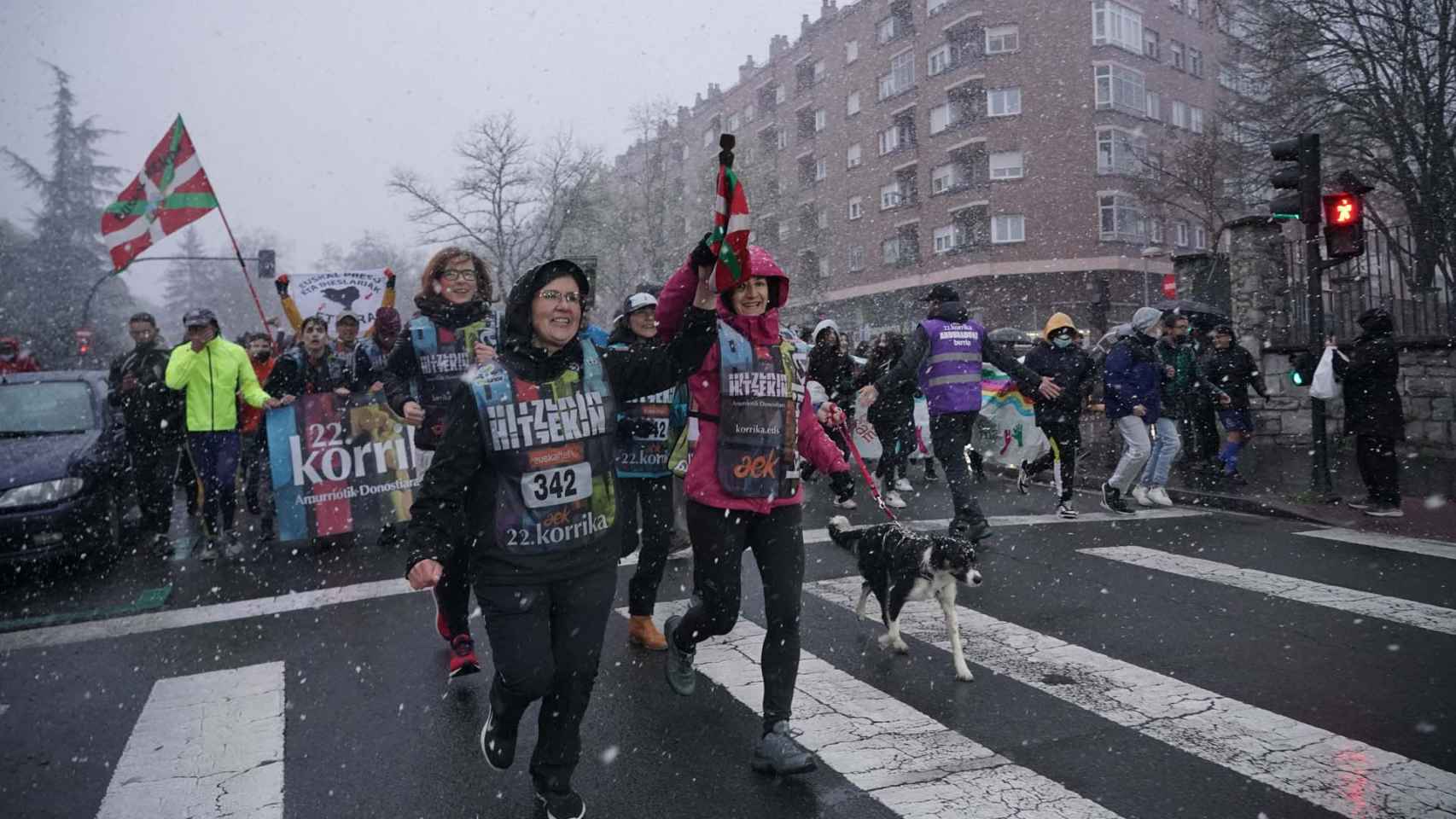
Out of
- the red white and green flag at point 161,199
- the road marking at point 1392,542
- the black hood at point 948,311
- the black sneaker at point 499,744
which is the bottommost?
the road marking at point 1392,542

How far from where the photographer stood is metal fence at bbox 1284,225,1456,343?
488 inches

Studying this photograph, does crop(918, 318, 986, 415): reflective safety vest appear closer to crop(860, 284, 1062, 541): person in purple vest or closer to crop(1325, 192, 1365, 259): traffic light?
crop(860, 284, 1062, 541): person in purple vest

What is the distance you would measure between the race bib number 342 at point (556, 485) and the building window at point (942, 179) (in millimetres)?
41690

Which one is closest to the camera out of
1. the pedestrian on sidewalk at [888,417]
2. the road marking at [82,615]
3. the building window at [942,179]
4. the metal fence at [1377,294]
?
the road marking at [82,615]

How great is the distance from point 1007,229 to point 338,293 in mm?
33237

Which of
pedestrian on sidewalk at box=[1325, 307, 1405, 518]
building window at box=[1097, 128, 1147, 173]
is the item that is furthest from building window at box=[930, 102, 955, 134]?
pedestrian on sidewalk at box=[1325, 307, 1405, 518]

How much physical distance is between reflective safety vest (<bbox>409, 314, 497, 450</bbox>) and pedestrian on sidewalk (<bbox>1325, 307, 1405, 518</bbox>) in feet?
26.6

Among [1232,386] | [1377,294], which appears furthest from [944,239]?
[1232,386]

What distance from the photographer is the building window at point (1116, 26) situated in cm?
4062

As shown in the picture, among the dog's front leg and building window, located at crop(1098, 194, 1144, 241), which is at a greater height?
building window, located at crop(1098, 194, 1144, 241)

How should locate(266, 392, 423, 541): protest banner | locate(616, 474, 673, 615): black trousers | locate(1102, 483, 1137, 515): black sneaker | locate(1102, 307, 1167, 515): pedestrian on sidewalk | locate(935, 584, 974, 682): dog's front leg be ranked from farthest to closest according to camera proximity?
locate(1102, 483, 1137, 515): black sneaker, locate(1102, 307, 1167, 515): pedestrian on sidewalk, locate(266, 392, 423, 541): protest banner, locate(616, 474, 673, 615): black trousers, locate(935, 584, 974, 682): dog's front leg

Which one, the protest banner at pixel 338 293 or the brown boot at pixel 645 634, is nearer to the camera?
the brown boot at pixel 645 634

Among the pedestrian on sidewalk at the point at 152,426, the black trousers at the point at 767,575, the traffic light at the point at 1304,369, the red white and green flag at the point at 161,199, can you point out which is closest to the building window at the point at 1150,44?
the traffic light at the point at 1304,369

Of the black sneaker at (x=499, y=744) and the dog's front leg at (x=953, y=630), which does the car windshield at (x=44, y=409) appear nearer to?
the black sneaker at (x=499, y=744)
